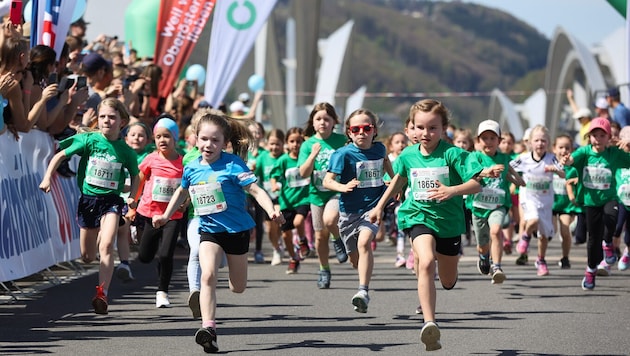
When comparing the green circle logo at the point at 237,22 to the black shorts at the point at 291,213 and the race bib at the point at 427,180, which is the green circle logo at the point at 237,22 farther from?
the race bib at the point at 427,180

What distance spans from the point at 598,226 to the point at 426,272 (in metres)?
5.59

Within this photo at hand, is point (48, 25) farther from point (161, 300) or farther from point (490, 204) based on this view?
point (490, 204)

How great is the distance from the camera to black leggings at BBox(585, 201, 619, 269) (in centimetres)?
1322

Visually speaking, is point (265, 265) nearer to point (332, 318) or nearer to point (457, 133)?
point (457, 133)

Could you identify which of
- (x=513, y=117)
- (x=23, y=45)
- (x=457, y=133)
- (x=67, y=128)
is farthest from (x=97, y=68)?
(x=513, y=117)

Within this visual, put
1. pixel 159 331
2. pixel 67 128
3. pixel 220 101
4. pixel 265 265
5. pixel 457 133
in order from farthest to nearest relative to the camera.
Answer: pixel 220 101
pixel 265 265
pixel 457 133
pixel 67 128
pixel 159 331

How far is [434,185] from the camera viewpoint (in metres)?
8.96

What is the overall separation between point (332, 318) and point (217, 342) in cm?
180

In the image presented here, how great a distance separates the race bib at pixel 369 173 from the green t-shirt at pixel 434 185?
8.39ft

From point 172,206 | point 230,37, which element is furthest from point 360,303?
point 230,37

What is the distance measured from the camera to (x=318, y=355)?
Result: 830cm

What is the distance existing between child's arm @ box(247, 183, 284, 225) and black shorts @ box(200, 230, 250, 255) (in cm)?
31

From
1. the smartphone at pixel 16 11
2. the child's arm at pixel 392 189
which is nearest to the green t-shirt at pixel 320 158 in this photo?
the smartphone at pixel 16 11

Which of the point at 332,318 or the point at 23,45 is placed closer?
the point at 332,318
